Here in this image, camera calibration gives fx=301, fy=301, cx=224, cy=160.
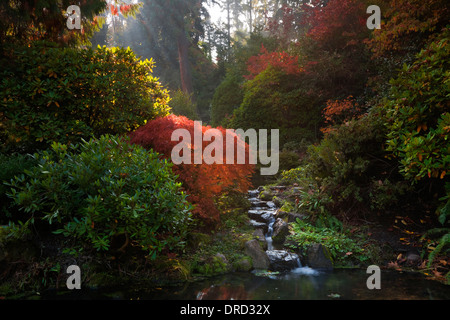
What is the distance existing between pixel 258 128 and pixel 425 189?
989cm

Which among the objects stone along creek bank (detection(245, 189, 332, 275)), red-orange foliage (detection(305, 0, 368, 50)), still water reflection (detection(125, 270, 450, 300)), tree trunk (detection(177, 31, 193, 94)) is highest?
tree trunk (detection(177, 31, 193, 94))

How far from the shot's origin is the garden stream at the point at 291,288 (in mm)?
3797

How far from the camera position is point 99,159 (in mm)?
4148

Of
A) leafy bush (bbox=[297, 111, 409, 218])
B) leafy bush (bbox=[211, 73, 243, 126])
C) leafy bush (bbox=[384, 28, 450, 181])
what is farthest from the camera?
leafy bush (bbox=[211, 73, 243, 126])

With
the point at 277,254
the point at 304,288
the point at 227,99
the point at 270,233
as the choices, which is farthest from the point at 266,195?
the point at 227,99

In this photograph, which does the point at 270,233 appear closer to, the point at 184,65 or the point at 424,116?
the point at 424,116

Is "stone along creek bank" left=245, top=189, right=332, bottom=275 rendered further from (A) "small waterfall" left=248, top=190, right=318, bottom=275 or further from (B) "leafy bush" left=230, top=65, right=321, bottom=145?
(B) "leafy bush" left=230, top=65, right=321, bottom=145

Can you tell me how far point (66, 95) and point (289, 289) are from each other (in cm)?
552

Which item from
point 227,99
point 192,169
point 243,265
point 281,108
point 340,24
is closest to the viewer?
point 243,265

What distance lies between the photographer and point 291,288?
4242mm

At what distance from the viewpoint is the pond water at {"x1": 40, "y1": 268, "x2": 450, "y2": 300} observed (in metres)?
3.79

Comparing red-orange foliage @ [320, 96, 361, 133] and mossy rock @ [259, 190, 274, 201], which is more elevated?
red-orange foliage @ [320, 96, 361, 133]

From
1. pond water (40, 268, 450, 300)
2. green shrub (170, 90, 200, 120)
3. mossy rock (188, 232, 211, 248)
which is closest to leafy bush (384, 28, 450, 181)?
pond water (40, 268, 450, 300)
